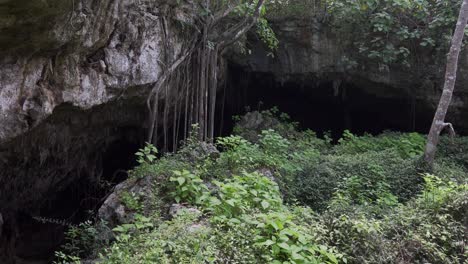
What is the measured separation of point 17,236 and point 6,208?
3.24 ft

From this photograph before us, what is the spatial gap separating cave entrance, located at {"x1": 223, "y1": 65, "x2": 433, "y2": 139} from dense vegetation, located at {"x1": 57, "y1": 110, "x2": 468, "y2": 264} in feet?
13.6

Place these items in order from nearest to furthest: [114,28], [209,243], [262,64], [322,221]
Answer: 1. [209,243]
2. [322,221]
3. [114,28]
4. [262,64]

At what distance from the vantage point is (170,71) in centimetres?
723

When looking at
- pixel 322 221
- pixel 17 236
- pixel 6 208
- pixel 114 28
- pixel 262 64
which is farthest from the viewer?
pixel 262 64

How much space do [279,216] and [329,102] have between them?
8.62 meters

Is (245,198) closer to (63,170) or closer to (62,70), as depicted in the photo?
(62,70)

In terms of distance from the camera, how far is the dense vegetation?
3.46m

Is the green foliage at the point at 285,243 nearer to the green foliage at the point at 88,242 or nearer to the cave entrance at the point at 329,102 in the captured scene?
the green foliage at the point at 88,242

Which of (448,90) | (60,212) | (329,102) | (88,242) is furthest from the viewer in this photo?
(329,102)

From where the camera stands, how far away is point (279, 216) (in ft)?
11.8

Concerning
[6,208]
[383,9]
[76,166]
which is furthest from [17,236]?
[383,9]

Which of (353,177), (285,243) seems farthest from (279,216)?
(353,177)

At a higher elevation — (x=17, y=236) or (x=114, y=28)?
(x=114, y=28)

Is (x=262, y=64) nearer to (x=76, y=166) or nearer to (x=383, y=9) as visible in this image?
(x=383, y=9)
